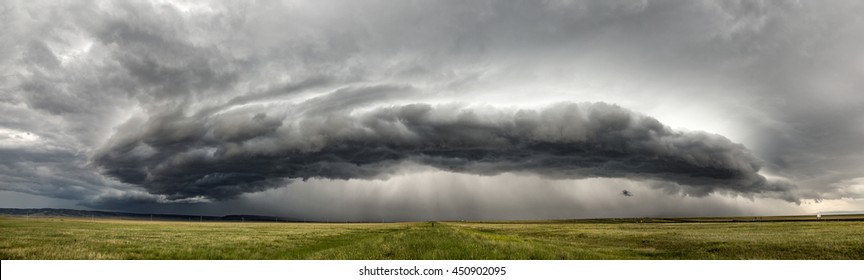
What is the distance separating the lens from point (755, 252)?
3691 cm

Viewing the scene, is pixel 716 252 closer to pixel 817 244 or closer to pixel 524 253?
pixel 817 244

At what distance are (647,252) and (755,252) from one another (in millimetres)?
7533

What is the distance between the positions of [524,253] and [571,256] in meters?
3.05

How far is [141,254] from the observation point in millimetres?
29281

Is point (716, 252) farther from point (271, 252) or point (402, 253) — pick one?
point (271, 252)

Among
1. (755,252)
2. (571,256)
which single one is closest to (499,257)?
(571,256)

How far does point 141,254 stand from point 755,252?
1684 inches

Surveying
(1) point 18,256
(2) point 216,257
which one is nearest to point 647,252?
(2) point 216,257

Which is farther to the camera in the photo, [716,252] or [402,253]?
[716,252]
